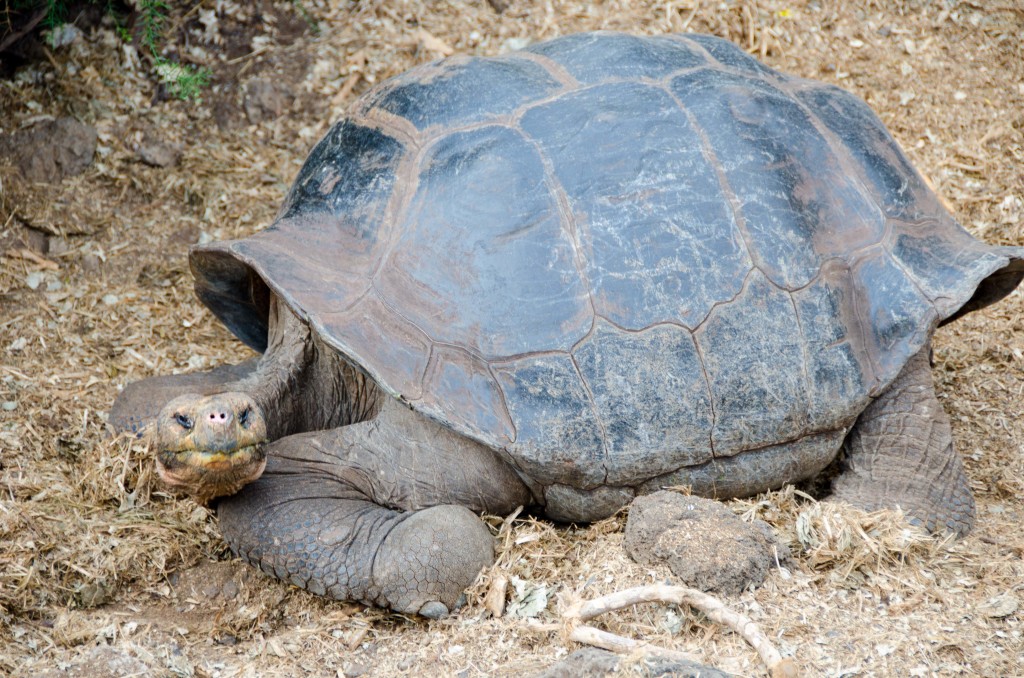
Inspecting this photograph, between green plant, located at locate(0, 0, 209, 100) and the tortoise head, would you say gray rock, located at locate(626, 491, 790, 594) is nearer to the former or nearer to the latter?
the tortoise head

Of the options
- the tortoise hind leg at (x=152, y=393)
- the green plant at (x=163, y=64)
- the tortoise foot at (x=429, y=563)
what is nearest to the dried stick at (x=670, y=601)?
the tortoise foot at (x=429, y=563)

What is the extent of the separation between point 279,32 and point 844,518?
4163 millimetres

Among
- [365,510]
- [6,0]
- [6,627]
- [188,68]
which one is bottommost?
[6,627]

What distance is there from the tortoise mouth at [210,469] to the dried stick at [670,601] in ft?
3.54

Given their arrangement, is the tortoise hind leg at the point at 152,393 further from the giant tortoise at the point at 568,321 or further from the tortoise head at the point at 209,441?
the tortoise head at the point at 209,441

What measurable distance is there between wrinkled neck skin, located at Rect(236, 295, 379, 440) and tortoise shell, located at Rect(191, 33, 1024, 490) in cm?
43

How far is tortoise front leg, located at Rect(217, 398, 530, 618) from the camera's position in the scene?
3338 mm

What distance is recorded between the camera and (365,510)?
353 centimetres

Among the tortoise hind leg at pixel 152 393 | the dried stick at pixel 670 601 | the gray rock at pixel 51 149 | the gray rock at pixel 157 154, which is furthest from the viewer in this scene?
the gray rock at pixel 157 154

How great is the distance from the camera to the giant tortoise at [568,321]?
3.37 metres

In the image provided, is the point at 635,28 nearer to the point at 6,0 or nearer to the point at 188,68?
the point at 188,68

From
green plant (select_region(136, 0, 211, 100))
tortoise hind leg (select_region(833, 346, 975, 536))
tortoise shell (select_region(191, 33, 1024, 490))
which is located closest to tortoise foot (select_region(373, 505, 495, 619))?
tortoise shell (select_region(191, 33, 1024, 490))

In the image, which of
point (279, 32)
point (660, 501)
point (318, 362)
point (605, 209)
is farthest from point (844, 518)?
point (279, 32)

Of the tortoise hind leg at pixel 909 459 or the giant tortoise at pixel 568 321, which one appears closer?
the giant tortoise at pixel 568 321
